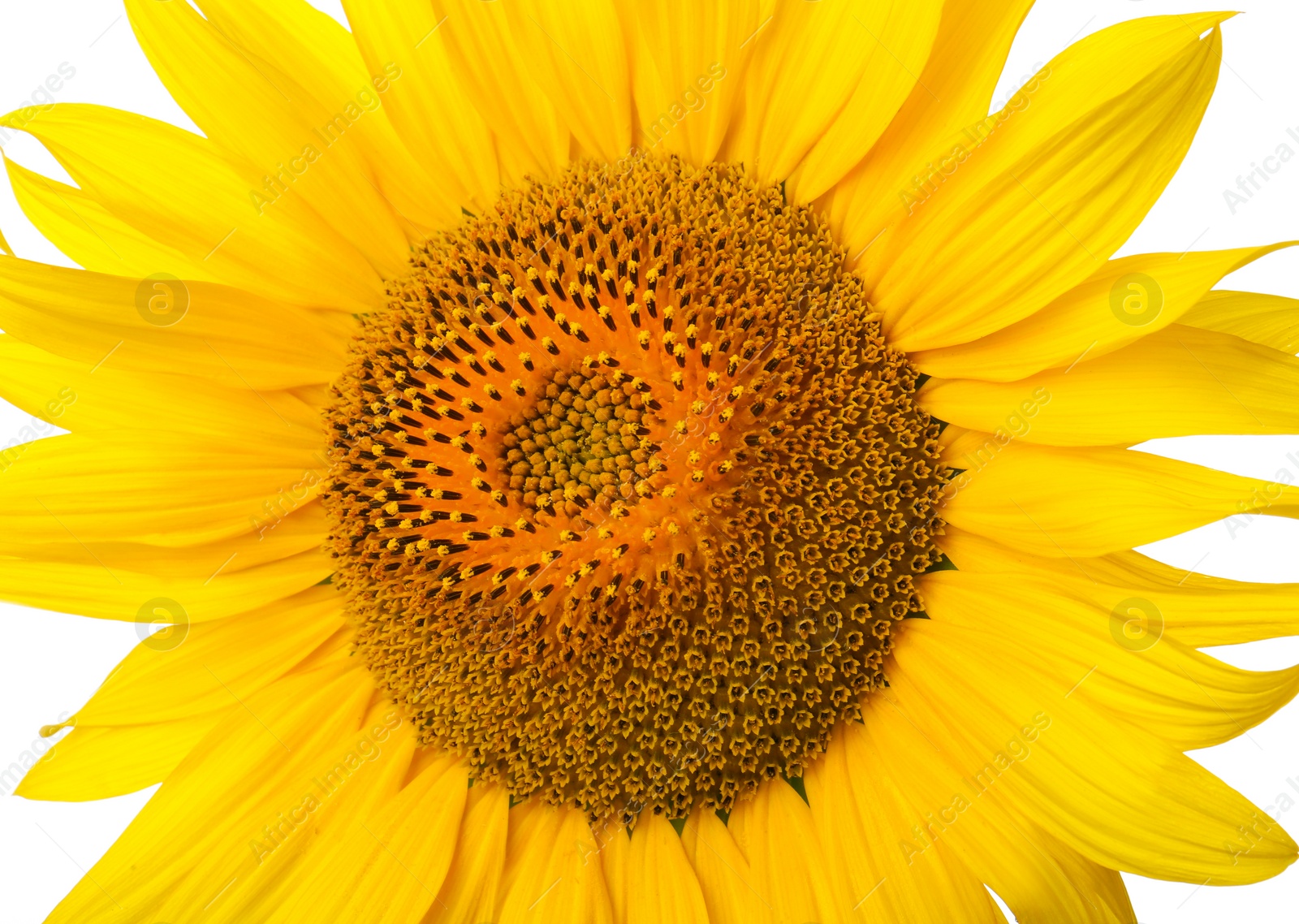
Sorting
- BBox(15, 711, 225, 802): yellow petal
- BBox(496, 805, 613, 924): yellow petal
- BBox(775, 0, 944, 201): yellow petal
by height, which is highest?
BBox(775, 0, 944, 201): yellow petal

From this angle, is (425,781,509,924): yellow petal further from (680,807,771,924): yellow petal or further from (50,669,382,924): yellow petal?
(680,807,771,924): yellow petal

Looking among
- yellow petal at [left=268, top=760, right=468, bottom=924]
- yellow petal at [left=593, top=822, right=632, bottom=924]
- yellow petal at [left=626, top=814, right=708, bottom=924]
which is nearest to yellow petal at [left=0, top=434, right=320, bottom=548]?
yellow petal at [left=268, top=760, right=468, bottom=924]

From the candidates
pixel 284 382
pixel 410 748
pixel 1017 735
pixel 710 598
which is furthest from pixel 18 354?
pixel 1017 735

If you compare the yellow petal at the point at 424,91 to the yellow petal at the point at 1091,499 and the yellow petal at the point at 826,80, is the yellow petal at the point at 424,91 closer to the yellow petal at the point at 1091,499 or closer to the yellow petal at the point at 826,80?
the yellow petal at the point at 826,80

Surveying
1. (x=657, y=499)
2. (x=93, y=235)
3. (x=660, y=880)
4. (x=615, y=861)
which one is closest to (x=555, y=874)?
(x=615, y=861)

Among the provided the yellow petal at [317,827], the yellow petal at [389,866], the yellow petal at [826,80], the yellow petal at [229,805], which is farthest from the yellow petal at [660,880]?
the yellow petal at [826,80]

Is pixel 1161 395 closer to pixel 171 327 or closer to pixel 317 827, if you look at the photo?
pixel 317 827
